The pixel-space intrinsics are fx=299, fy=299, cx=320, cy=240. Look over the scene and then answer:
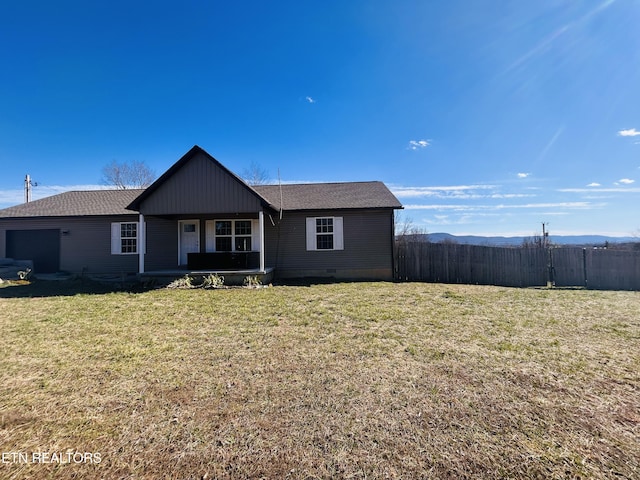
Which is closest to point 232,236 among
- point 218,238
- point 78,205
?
point 218,238

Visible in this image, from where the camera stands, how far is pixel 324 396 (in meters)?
3.20

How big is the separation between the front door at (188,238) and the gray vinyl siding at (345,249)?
330cm

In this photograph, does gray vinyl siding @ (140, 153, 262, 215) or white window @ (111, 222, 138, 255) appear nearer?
gray vinyl siding @ (140, 153, 262, 215)

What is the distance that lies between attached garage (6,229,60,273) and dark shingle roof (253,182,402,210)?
9.99 m

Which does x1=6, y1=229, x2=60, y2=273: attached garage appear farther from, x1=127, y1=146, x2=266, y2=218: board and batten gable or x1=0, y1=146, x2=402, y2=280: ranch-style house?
x1=127, y1=146, x2=266, y2=218: board and batten gable

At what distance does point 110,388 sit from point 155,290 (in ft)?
25.2

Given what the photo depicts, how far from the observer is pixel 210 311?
731 centimetres

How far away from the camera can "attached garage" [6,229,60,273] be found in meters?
14.0

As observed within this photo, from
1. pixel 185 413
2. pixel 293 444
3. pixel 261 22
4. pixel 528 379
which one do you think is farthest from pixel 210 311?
pixel 261 22

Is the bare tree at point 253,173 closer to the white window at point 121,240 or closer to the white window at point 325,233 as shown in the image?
the white window at point 121,240

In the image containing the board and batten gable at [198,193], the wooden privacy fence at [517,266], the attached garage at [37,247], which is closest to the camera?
the board and batten gable at [198,193]

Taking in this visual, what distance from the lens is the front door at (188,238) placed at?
13.8 m

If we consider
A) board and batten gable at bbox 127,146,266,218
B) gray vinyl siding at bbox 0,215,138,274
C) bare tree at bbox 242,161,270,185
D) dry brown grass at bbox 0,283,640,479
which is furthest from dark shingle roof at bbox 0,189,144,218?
bare tree at bbox 242,161,270,185

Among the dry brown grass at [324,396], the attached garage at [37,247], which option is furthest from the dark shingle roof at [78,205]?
the dry brown grass at [324,396]
